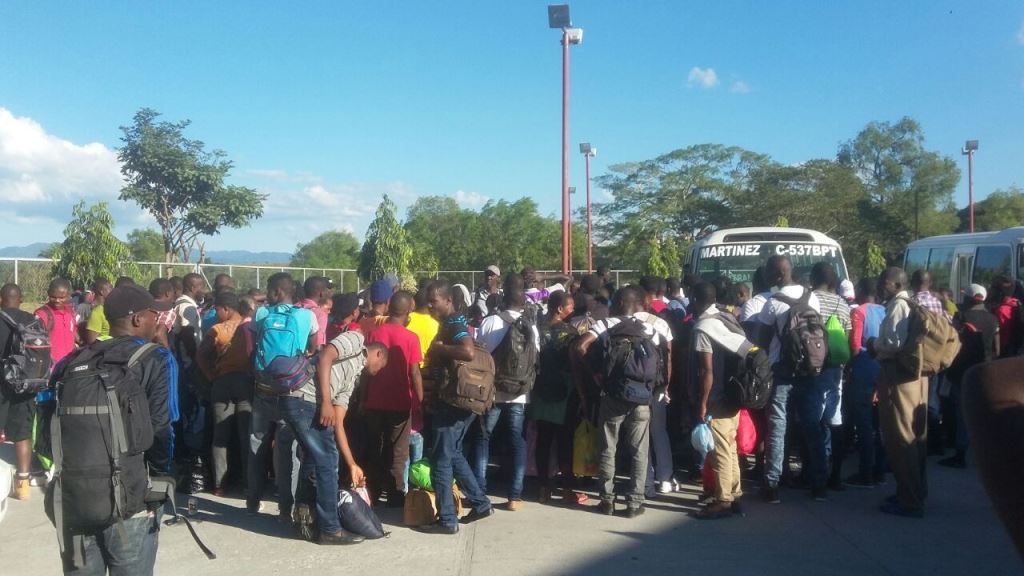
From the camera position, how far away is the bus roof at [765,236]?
13020 millimetres

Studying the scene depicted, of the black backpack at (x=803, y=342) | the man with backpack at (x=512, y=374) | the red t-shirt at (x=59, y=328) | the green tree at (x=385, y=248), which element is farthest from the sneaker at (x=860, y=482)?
the green tree at (x=385, y=248)

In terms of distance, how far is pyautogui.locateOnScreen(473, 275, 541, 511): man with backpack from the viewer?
6.58 m

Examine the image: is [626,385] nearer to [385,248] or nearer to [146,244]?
[385,248]

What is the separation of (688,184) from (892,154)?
1999cm

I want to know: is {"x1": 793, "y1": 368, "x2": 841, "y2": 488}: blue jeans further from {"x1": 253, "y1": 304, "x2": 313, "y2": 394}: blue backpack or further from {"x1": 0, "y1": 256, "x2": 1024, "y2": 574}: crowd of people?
{"x1": 253, "y1": 304, "x2": 313, "y2": 394}: blue backpack

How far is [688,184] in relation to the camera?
5741 cm

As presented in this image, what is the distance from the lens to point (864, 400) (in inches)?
286

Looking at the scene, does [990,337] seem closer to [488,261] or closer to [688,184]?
[488,261]

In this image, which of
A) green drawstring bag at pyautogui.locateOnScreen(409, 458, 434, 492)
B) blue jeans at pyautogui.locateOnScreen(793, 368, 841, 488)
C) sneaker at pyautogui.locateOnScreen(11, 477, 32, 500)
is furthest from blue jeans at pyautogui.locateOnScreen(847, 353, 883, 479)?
sneaker at pyautogui.locateOnScreen(11, 477, 32, 500)

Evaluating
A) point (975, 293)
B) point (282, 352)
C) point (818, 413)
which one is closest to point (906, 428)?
point (818, 413)

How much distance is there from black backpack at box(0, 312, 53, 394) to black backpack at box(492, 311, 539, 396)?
415cm

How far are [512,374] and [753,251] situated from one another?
7592 millimetres

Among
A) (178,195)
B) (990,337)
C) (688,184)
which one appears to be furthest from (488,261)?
(990,337)

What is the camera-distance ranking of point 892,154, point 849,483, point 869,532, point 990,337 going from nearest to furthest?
point 869,532, point 849,483, point 990,337, point 892,154
